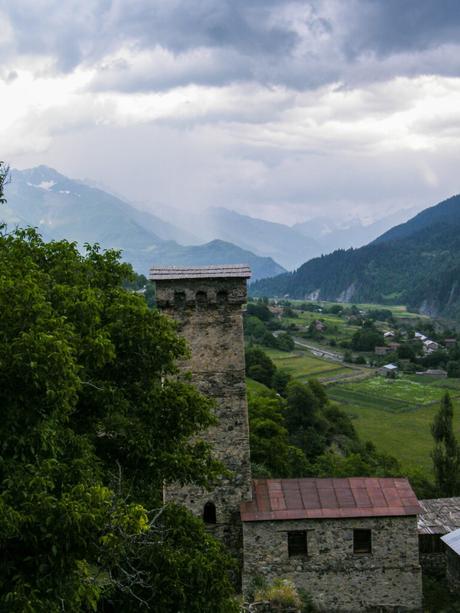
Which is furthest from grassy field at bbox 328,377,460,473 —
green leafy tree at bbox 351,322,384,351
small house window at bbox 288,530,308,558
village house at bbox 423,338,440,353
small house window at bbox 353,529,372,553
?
small house window at bbox 288,530,308,558

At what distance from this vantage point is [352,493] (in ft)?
68.5

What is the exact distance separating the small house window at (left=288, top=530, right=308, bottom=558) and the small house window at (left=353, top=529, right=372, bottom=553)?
148 centimetres

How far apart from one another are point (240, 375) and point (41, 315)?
10.1m

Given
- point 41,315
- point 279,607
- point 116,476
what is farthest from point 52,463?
point 279,607

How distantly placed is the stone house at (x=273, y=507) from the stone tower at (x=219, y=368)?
0.10ft

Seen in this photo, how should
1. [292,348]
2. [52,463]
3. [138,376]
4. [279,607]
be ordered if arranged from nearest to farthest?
[52,463] → [138,376] → [279,607] → [292,348]

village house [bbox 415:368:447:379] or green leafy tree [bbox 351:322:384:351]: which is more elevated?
green leafy tree [bbox 351:322:384:351]

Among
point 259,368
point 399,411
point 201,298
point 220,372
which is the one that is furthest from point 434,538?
point 399,411

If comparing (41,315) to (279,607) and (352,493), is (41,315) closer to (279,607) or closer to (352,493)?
(279,607)

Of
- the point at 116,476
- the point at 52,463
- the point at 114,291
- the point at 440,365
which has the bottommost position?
the point at 440,365

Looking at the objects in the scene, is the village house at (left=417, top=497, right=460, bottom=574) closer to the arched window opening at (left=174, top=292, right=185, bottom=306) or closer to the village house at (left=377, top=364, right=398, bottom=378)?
the arched window opening at (left=174, top=292, right=185, bottom=306)

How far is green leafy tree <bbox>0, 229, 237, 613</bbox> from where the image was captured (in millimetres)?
10453

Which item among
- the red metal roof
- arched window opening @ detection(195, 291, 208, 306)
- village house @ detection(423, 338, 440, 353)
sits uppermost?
arched window opening @ detection(195, 291, 208, 306)

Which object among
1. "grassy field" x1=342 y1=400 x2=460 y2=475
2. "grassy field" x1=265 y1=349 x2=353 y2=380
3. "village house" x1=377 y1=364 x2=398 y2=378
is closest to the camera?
"grassy field" x1=342 y1=400 x2=460 y2=475
